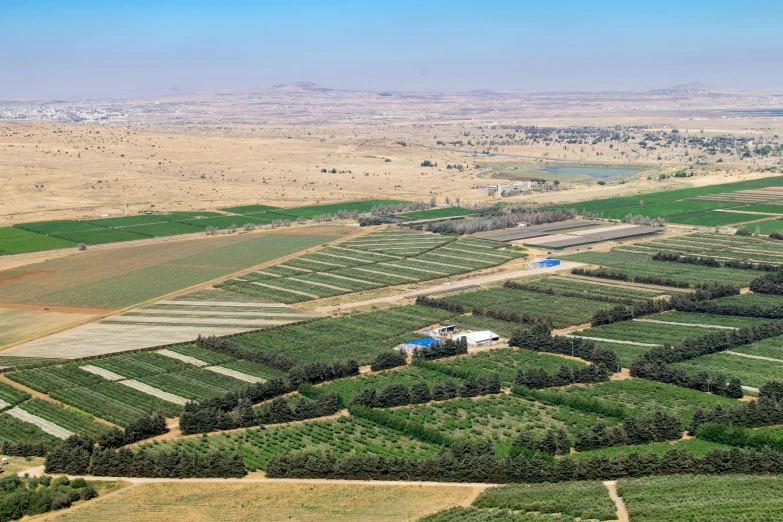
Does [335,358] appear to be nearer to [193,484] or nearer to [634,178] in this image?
[193,484]

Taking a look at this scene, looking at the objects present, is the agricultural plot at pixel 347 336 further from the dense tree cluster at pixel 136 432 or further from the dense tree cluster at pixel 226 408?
the dense tree cluster at pixel 136 432

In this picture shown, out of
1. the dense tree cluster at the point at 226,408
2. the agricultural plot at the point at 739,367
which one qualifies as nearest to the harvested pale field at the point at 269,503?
the dense tree cluster at the point at 226,408

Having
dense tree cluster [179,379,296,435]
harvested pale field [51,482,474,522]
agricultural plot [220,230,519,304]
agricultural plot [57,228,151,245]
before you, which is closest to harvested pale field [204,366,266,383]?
dense tree cluster [179,379,296,435]

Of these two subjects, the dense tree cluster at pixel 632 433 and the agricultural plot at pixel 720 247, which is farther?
the agricultural plot at pixel 720 247

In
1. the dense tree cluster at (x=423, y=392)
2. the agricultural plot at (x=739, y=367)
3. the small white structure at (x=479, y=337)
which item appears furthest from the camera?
the small white structure at (x=479, y=337)

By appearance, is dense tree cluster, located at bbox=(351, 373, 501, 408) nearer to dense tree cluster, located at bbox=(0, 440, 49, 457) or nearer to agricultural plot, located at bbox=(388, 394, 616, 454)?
agricultural plot, located at bbox=(388, 394, 616, 454)

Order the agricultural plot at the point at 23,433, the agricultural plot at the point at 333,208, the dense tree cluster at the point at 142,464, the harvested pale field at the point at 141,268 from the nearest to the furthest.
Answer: the dense tree cluster at the point at 142,464 < the agricultural plot at the point at 23,433 < the harvested pale field at the point at 141,268 < the agricultural plot at the point at 333,208

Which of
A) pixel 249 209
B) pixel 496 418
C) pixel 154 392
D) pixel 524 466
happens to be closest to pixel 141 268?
pixel 154 392
